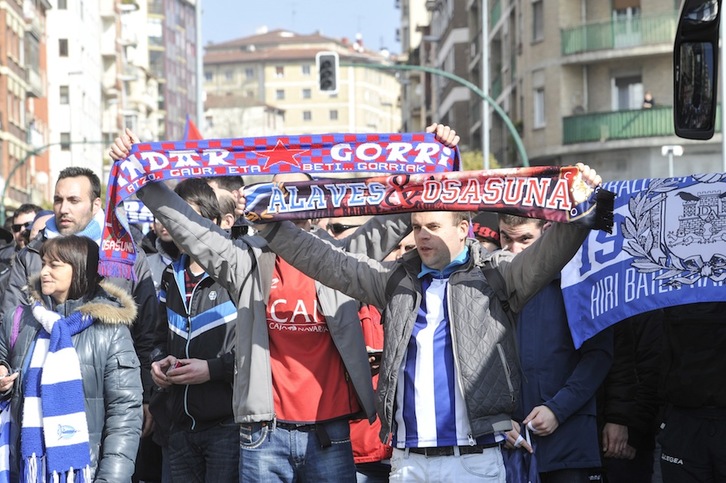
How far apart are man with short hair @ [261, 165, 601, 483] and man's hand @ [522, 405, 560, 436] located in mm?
692

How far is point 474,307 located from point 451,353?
224mm

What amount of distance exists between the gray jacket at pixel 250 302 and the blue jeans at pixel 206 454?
50cm

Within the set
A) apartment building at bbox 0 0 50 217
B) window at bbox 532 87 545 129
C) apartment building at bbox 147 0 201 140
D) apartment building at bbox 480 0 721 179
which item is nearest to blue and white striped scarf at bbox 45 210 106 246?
apartment building at bbox 480 0 721 179

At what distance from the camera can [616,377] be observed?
7.66 metres

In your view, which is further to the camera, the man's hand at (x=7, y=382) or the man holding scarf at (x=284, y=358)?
the man's hand at (x=7, y=382)

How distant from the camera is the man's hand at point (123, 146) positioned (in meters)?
7.05

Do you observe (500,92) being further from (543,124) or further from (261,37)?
(261,37)

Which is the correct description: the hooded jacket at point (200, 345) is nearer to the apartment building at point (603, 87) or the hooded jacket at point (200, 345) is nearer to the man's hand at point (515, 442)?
the man's hand at point (515, 442)

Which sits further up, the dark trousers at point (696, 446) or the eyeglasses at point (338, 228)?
the eyeglasses at point (338, 228)

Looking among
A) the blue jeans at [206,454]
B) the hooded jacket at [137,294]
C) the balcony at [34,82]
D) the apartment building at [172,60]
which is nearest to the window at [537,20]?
the balcony at [34,82]

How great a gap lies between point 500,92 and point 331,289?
5178 centimetres

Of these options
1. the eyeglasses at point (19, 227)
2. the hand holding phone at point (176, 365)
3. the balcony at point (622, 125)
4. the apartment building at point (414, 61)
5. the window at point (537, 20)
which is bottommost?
the hand holding phone at point (176, 365)

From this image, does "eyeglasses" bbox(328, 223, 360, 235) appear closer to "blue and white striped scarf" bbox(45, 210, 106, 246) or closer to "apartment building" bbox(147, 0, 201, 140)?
"blue and white striped scarf" bbox(45, 210, 106, 246)

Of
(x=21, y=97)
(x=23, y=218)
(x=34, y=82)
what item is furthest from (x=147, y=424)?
(x=34, y=82)
